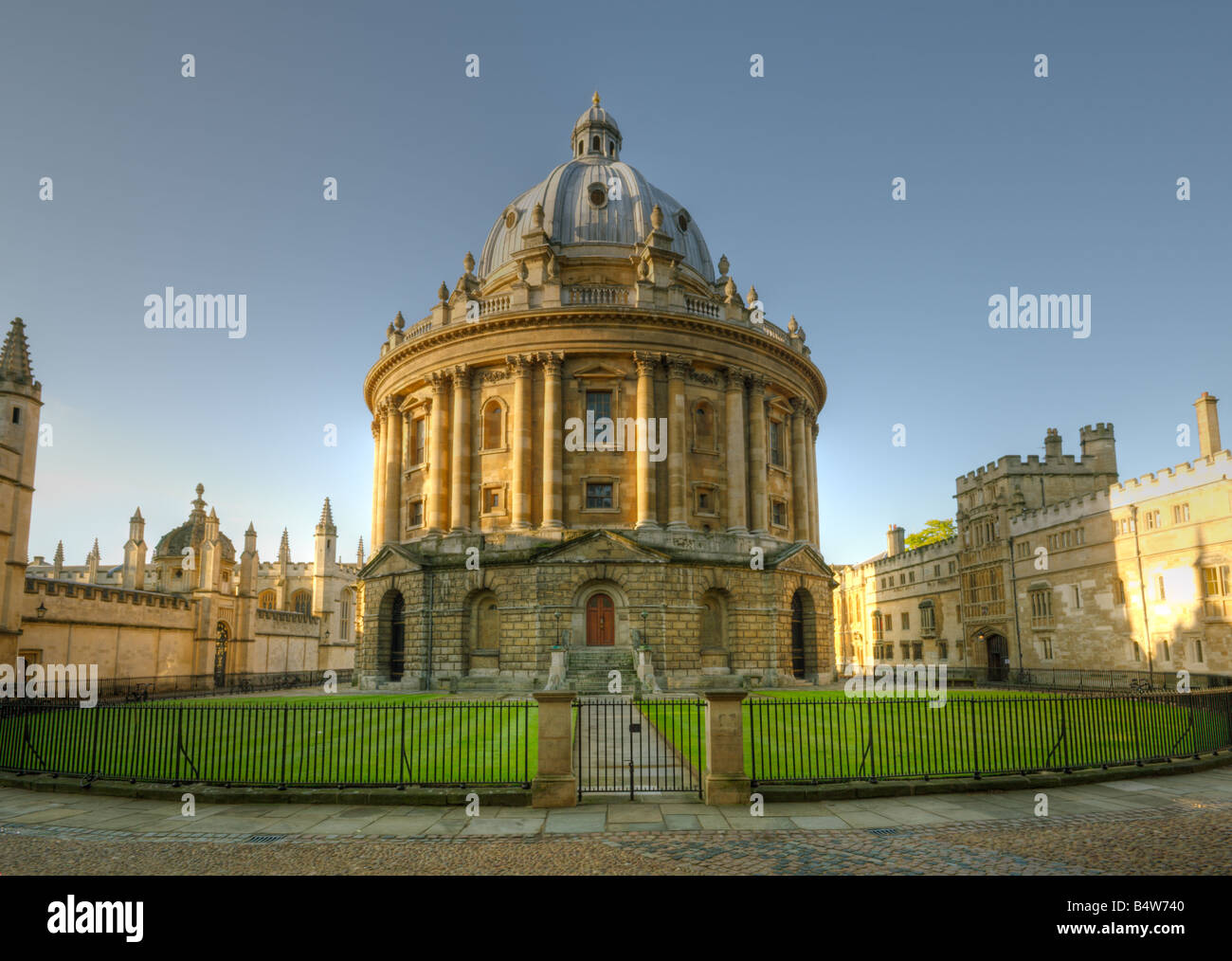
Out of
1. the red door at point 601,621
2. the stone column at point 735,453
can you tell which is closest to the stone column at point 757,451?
the stone column at point 735,453

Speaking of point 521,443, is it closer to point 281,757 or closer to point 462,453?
point 462,453

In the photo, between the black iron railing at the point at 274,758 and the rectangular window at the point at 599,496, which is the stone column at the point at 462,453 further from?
the black iron railing at the point at 274,758

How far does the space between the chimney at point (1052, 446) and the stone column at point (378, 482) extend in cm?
4047

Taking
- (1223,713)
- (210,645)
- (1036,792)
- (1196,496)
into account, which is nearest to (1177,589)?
(1196,496)

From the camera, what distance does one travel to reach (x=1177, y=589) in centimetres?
3641

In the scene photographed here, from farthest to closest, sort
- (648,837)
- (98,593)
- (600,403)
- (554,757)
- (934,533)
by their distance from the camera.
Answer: (934,533), (600,403), (98,593), (554,757), (648,837)

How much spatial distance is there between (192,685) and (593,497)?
2323cm

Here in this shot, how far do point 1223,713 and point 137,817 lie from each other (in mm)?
20793

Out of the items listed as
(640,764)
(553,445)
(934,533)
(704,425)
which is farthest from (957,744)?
(934,533)

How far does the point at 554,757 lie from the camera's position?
1219 cm

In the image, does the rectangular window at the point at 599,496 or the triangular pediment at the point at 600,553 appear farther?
the rectangular window at the point at 599,496

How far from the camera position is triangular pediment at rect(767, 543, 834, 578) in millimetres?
39406

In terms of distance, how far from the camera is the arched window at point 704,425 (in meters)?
40.8
